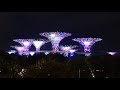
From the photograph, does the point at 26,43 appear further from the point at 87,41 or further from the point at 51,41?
the point at 87,41

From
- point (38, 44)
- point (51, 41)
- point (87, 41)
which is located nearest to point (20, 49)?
point (38, 44)

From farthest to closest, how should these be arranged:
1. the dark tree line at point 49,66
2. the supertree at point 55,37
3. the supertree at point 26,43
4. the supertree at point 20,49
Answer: the supertree at point 26,43
the supertree at point 20,49
the supertree at point 55,37
the dark tree line at point 49,66

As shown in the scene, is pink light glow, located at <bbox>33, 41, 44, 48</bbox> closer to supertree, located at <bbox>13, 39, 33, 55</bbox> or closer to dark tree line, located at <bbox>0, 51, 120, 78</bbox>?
supertree, located at <bbox>13, 39, 33, 55</bbox>

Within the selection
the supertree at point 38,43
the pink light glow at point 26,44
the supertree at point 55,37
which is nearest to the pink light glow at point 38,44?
the supertree at point 38,43

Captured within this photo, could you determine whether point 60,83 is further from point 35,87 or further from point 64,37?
point 64,37

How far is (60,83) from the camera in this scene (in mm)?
2486

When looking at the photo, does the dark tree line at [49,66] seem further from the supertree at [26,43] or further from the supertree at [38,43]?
the supertree at [38,43]

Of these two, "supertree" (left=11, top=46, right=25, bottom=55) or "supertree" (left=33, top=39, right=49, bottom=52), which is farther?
"supertree" (left=33, top=39, right=49, bottom=52)

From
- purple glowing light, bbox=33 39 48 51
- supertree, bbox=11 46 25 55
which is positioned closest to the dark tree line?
supertree, bbox=11 46 25 55

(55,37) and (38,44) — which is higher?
(55,37)
